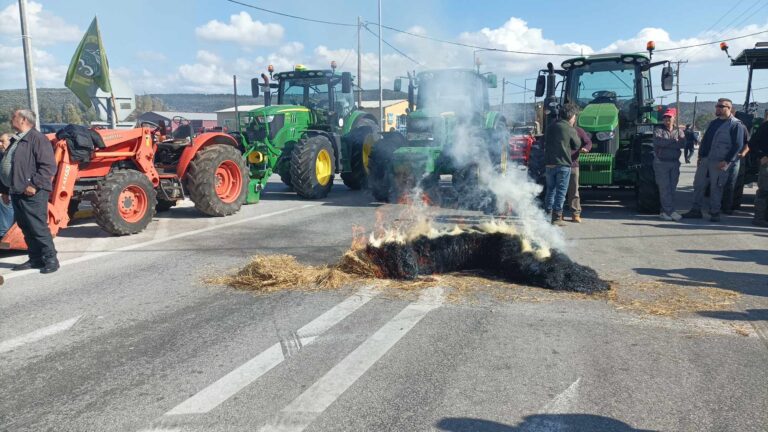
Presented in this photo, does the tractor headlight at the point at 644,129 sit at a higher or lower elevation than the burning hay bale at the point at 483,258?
higher

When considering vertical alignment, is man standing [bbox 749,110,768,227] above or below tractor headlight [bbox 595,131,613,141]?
below

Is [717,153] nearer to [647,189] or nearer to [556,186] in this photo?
[647,189]

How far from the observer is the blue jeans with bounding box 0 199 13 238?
287 inches

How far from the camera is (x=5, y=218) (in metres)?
7.36

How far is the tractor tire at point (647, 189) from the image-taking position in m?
10.3

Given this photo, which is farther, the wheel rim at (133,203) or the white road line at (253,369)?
the wheel rim at (133,203)

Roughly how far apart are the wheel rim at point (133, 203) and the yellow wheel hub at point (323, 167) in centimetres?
473

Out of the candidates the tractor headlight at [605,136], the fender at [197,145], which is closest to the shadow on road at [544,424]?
the fender at [197,145]

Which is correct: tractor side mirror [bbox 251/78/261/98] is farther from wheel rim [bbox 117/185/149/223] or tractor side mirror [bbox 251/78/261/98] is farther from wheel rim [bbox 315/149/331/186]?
wheel rim [bbox 117/185/149/223]

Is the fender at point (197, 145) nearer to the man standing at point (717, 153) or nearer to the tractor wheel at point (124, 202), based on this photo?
the tractor wheel at point (124, 202)

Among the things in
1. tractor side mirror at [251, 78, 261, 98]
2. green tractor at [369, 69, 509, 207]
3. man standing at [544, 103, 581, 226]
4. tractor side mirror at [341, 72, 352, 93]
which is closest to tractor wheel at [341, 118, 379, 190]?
tractor side mirror at [341, 72, 352, 93]

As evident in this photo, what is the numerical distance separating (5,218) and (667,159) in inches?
406

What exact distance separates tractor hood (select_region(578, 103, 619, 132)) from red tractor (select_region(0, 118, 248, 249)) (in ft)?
22.1

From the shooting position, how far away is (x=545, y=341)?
14.1 feet
